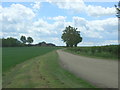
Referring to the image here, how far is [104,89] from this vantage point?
8.95 meters

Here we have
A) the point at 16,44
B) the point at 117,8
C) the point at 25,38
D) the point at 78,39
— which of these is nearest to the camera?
the point at 117,8

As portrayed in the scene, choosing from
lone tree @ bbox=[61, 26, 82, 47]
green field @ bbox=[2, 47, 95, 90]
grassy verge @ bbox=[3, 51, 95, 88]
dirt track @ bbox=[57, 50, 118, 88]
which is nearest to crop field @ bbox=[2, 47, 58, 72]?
green field @ bbox=[2, 47, 95, 90]

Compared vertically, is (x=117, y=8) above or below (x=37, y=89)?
above

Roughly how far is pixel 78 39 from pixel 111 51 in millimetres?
89014

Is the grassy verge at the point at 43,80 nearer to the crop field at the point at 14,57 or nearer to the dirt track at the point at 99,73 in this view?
the dirt track at the point at 99,73

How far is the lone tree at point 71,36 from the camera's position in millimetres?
118750

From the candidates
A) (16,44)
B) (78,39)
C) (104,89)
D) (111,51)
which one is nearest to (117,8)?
(111,51)

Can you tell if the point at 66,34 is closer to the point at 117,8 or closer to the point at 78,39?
the point at 78,39

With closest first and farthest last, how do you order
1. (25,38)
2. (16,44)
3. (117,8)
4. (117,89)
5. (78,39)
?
(117,89) → (117,8) → (78,39) → (16,44) → (25,38)

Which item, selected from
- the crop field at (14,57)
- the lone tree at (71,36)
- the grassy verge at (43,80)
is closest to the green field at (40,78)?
the grassy verge at (43,80)

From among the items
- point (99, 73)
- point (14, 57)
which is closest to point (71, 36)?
point (14, 57)

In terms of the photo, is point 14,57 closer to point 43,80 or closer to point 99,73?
point 99,73

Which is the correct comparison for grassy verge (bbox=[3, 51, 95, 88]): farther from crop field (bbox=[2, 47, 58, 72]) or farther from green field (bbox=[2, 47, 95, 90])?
crop field (bbox=[2, 47, 58, 72])

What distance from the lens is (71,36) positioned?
119375 millimetres
